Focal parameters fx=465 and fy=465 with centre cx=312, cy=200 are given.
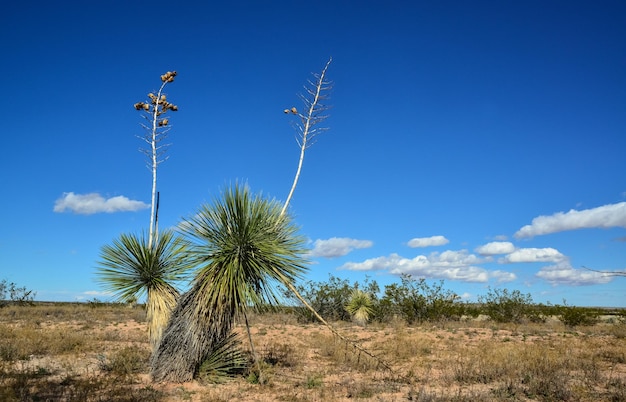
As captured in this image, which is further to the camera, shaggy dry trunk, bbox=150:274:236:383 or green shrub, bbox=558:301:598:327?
green shrub, bbox=558:301:598:327

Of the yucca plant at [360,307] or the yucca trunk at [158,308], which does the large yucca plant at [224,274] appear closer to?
the yucca trunk at [158,308]

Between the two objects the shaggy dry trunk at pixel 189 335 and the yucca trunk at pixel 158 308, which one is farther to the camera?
the yucca trunk at pixel 158 308

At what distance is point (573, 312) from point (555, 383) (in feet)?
72.8

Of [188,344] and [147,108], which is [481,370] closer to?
[188,344]

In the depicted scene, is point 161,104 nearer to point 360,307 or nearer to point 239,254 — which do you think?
point 239,254

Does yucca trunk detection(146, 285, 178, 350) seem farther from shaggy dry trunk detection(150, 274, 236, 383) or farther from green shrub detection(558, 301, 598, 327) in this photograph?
green shrub detection(558, 301, 598, 327)

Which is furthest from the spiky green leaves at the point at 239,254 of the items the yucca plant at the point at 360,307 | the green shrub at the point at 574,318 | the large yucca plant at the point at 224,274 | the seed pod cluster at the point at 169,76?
the green shrub at the point at 574,318

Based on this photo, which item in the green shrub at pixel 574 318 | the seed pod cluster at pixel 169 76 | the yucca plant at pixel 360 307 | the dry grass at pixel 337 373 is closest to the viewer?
the dry grass at pixel 337 373

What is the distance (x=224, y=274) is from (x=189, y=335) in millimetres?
1486

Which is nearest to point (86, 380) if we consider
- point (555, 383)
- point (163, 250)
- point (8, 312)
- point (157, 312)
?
point (157, 312)

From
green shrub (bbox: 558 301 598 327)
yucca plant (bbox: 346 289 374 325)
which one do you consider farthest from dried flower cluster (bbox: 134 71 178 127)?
green shrub (bbox: 558 301 598 327)

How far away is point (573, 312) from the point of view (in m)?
27.9

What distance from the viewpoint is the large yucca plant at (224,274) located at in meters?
9.26

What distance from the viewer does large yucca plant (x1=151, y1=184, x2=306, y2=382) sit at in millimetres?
9258
